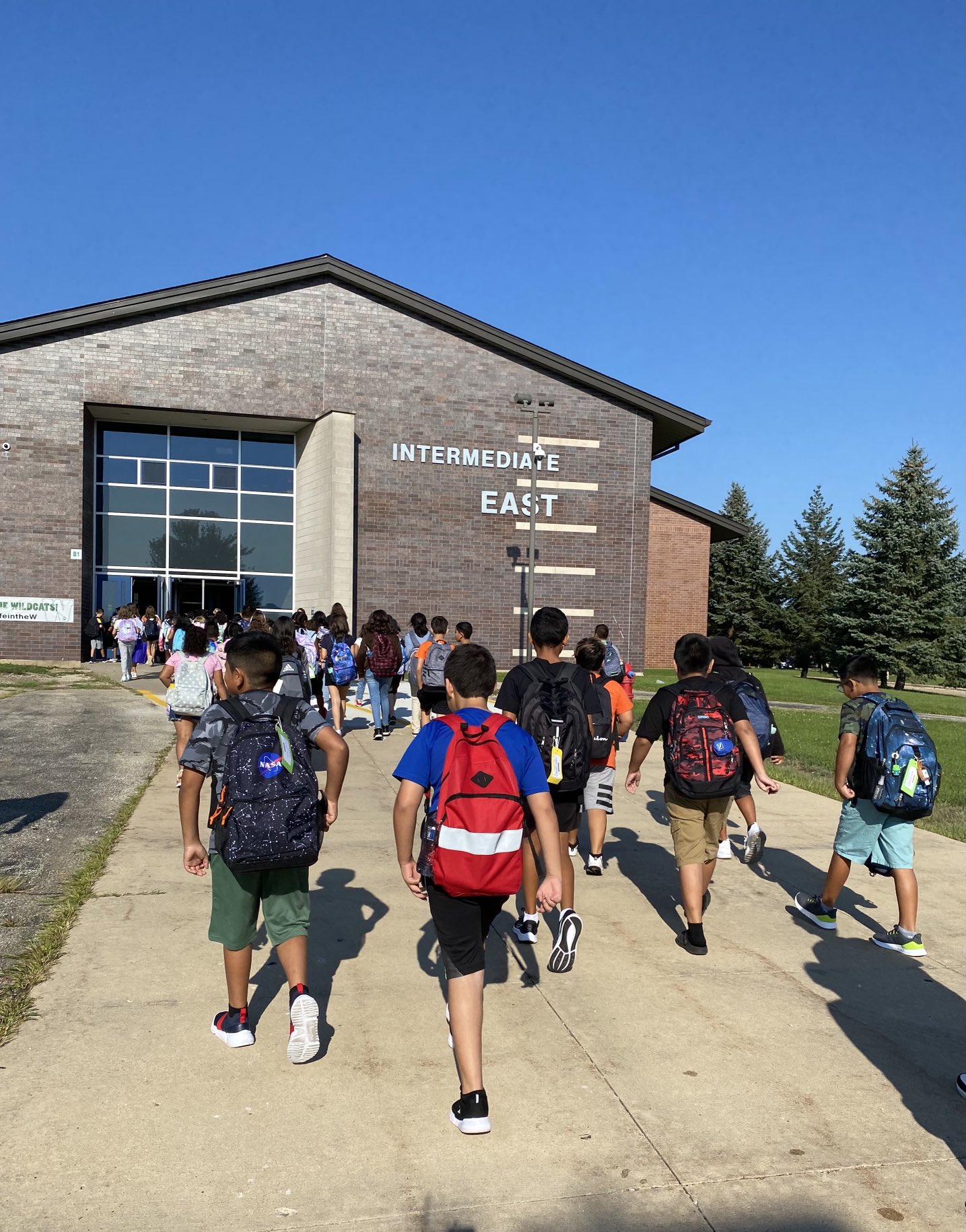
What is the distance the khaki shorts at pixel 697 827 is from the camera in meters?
5.52

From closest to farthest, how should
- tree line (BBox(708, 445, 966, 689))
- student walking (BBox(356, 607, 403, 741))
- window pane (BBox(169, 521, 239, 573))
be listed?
student walking (BBox(356, 607, 403, 741)), window pane (BBox(169, 521, 239, 573)), tree line (BBox(708, 445, 966, 689))

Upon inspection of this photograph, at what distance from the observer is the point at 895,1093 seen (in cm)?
387

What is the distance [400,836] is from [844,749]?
308 cm

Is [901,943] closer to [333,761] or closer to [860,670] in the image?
[860,670]

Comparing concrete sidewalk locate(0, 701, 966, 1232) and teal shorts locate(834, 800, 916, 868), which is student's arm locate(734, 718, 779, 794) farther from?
concrete sidewalk locate(0, 701, 966, 1232)

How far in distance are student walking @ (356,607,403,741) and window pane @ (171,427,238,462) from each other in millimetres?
16284

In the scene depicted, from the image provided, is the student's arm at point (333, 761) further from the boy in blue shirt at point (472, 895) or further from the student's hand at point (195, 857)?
the student's hand at point (195, 857)

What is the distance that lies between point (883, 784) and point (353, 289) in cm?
2405

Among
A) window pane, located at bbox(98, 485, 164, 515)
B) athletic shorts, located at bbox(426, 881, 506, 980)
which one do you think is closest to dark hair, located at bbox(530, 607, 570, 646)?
athletic shorts, located at bbox(426, 881, 506, 980)

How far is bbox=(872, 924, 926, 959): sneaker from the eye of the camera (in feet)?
18.1

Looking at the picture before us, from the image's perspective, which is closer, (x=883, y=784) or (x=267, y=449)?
(x=883, y=784)

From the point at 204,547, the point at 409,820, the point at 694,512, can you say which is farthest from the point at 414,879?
the point at 694,512

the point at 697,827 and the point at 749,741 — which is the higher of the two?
the point at 749,741

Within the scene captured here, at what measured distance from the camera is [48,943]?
513 centimetres
